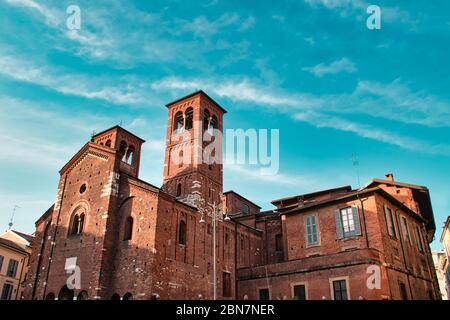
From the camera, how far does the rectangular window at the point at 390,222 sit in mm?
25725

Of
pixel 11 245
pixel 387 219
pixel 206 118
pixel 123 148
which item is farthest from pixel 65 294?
pixel 387 219

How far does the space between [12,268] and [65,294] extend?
17.2 meters

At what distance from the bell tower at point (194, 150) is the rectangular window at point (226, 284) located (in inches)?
233

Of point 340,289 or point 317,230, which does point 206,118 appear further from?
point 340,289

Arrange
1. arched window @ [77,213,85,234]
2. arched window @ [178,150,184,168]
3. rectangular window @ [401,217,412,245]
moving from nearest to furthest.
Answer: arched window @ [77,213,85,234] < rectangular window @ [401,217,412,245] < arched window @ [178,150,184,168]

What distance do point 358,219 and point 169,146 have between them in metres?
17.8

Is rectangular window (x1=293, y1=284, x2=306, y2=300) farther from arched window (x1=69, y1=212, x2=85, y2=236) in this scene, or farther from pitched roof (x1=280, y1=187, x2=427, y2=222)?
arched window (x1=69, y1=212, x2=85, y2=236)

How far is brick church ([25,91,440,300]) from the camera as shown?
23172mm

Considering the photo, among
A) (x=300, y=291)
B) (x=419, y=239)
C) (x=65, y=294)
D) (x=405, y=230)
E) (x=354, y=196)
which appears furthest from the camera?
(x=419, y=239)

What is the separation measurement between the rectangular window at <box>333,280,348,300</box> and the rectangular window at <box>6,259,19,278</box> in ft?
105

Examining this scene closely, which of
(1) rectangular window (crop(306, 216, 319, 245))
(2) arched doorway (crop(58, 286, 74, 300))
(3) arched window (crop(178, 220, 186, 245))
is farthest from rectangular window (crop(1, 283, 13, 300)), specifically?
(1) rectangular window (crop(306, 216, 319, 245))

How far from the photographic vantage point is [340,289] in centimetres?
2322

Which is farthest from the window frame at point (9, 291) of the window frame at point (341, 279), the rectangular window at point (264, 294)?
the window frame at point (341, 279)
